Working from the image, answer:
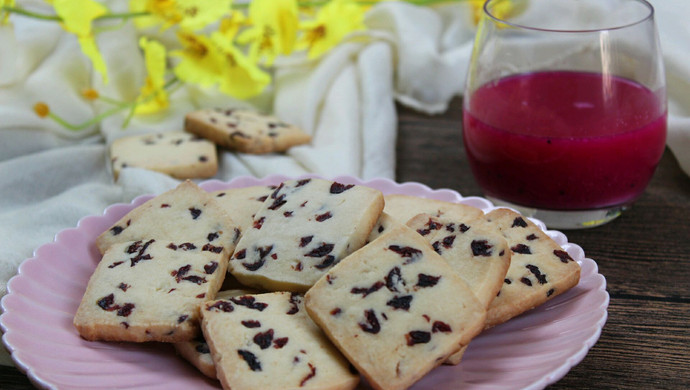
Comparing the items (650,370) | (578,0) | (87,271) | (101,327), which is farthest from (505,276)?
(578,0)

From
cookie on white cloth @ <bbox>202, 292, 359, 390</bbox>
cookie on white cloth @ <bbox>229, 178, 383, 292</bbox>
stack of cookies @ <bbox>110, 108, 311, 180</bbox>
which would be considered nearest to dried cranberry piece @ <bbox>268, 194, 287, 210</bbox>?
cookie on white cloth @ <bbox>229, 178, 383, 292</bbox>

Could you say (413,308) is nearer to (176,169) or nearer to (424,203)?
(424,203)

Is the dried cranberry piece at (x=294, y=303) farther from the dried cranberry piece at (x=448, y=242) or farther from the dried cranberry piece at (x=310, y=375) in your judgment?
the dried cranberry piece at (x=448, y=242)

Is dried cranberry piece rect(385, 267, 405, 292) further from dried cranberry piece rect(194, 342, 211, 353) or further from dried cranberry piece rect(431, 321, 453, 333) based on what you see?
dried cranberry piece rect(194, 342, 211, 353)

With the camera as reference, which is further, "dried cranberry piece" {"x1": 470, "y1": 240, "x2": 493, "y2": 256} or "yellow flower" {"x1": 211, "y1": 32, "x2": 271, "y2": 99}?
"yellow flower" {"x1": 211, "y1": 32, "x2": 271, "y2": 99}

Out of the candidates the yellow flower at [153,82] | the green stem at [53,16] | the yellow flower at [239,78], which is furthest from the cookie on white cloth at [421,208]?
the green stem at [53,16]

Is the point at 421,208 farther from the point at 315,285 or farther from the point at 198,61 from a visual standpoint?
the point at 198,61
